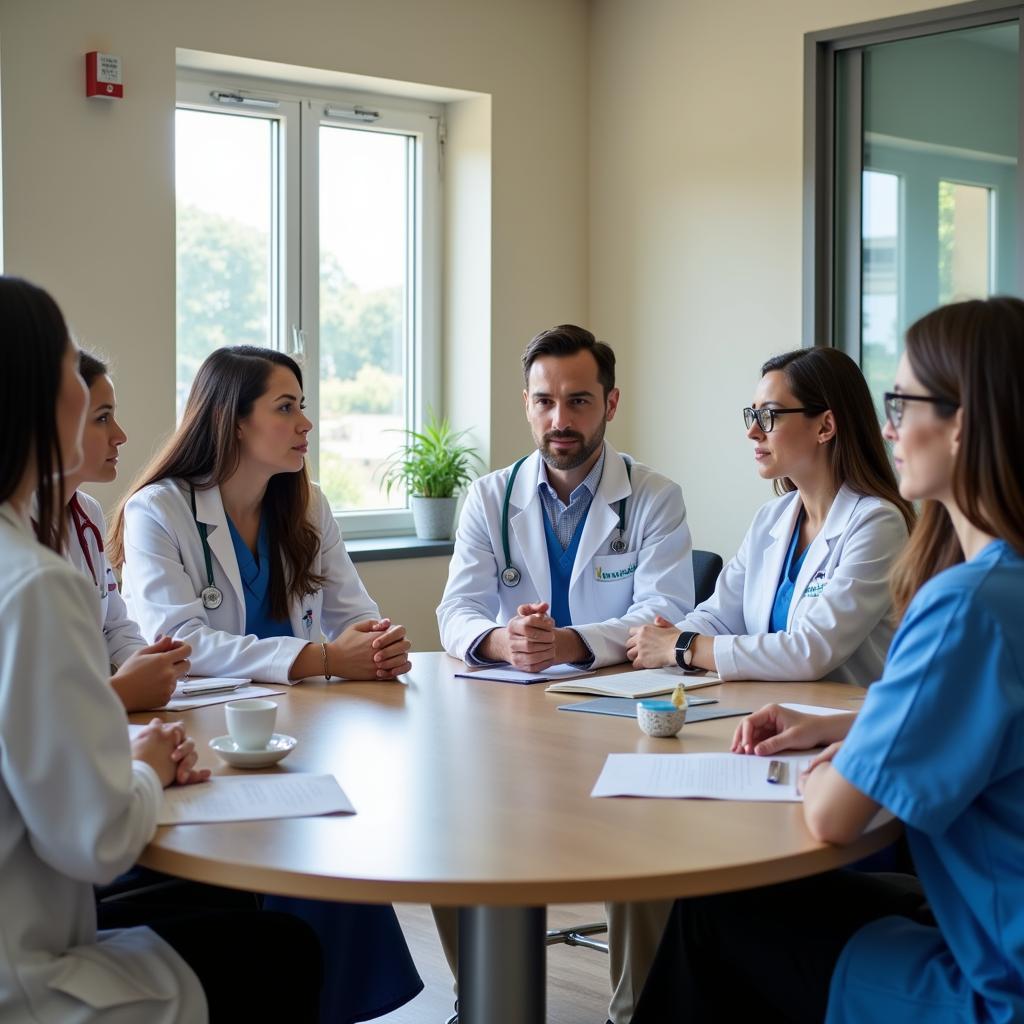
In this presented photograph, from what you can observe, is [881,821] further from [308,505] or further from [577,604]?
[308,505]

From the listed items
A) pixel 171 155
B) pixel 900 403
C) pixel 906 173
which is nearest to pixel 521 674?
pixel 900 403

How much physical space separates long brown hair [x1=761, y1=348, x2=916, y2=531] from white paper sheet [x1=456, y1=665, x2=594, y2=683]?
67cm

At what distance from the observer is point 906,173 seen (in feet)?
14.8

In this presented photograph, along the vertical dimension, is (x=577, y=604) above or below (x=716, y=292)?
below

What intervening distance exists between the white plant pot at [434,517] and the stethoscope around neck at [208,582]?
2.29 m

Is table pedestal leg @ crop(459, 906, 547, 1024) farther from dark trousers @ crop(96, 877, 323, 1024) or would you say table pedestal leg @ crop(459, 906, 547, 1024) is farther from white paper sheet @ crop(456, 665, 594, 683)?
white paper sheet @ crop(456, 665, 594, 683)

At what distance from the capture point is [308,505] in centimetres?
298

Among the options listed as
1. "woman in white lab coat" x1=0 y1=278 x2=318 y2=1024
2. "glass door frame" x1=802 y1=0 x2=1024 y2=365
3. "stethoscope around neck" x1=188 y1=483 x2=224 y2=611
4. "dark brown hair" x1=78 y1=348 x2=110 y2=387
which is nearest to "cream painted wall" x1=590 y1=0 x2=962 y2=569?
"glass door frame" x1=802 y1=0 x2=1024 y2=365

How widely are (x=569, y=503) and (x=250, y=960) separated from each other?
5.50 ft

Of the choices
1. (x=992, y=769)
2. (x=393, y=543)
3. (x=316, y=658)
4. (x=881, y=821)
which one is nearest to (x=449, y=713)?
(x=316, y=658)

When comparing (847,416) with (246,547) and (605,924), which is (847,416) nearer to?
(246,547)

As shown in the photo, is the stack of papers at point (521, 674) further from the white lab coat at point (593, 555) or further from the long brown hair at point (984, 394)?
the long brown hair at point (984, 394)

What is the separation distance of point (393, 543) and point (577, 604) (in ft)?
6.58

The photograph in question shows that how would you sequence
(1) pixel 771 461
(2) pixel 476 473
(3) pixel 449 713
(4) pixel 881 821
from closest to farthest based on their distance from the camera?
(4) pixel 881 821, (3) pixel 449 713, (1) pixel 771 461, (2) pixel 476 473
